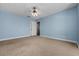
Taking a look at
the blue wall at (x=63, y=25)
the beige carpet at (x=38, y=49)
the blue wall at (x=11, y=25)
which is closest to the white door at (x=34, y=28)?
the blue wall at (x=11, y=25)

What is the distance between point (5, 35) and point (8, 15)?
1444mm

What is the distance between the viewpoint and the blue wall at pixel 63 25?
4.84m

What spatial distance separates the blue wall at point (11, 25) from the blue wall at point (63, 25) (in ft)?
7.46

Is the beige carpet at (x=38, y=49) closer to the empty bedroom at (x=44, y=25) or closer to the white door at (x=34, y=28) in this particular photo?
the empty bedroom at (x=44, y=25)

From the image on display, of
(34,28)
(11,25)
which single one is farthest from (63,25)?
(34,28)

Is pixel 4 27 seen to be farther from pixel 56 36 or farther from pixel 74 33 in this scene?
pixel 74 33

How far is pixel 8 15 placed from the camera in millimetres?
6238

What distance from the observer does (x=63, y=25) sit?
5637 millimetres

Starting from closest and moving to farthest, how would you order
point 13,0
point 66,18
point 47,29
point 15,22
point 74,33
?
point 13,0, point 74,33, point 66,18, point 15,22, point 47,29

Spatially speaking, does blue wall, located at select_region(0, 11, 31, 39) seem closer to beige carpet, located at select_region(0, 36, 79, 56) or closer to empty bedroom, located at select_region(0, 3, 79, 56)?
empty bedroom, located at select_region(0, 3, 79, 56)

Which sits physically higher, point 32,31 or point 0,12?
point 0,12

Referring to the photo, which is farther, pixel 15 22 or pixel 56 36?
pixel 15 22

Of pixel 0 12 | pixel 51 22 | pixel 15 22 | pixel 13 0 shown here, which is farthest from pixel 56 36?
pixel 13 0

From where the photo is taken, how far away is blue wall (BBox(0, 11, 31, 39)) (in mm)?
5708
